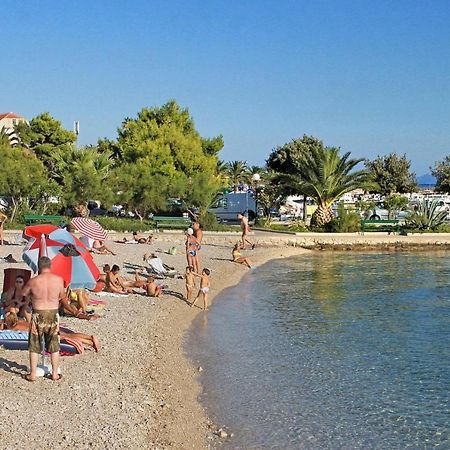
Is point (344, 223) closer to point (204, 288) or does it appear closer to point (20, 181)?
point (20, 181)

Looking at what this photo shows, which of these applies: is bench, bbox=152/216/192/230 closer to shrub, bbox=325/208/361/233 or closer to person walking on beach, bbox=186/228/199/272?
shrub, bbox=325/208/361/233

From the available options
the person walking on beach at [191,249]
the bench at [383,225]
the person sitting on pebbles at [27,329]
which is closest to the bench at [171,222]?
the bench at [383,225]

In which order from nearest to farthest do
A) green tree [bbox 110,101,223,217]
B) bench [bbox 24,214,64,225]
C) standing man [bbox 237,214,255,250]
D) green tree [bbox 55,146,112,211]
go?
standing man [bbox 237,214,255,250]
bench [bbox 24,214,64,225]
green tree [bbox 55,146,112,211]
green tree [bbox 110,101,223,217]

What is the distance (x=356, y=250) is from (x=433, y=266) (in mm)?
6419

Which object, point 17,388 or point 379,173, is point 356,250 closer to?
point 17,388

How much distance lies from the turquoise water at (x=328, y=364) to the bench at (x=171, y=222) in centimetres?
1271

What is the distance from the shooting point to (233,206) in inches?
1677

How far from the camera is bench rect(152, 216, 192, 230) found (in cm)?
3312

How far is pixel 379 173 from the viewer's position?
70.8 m

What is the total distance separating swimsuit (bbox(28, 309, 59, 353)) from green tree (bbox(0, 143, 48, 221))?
24.5 meters

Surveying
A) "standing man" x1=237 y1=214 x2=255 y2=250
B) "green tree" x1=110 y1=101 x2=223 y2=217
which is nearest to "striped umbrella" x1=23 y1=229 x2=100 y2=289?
"standing man" x1=237 y1=214 x2=255 y2=250

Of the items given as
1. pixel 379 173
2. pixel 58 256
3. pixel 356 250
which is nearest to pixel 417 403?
pixel 58 256

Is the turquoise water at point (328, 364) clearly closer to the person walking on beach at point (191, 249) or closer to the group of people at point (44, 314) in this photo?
the person walking on beach at point (191, 249)

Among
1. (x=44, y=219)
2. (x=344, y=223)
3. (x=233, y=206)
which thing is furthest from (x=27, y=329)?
(x=233, y=206)
